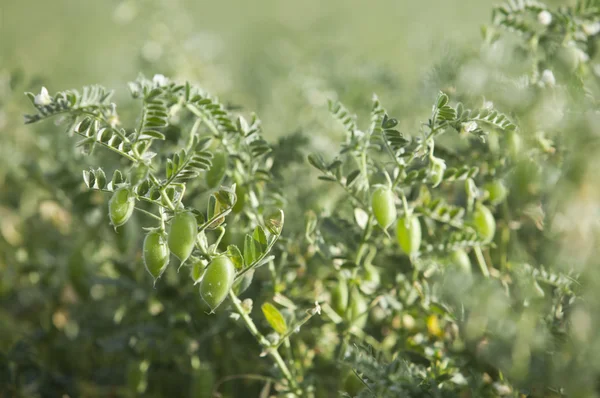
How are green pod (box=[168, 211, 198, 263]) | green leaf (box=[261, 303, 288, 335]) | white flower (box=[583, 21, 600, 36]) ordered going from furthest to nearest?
white flower (box=[583, 21, 600, 36])
green leaf (box=[261, 303, 288, 335])
green pod (box=[168, 211, 198, 263])

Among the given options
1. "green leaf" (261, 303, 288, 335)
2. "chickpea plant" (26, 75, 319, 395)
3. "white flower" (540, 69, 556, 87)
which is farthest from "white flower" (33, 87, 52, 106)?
"white flower" (540, 69, 556, 87)

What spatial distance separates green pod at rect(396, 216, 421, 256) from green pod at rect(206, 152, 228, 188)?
19 centimetres

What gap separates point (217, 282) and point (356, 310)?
21 centimetres

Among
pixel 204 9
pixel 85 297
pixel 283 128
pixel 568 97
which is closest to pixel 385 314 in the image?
pixel 568 97

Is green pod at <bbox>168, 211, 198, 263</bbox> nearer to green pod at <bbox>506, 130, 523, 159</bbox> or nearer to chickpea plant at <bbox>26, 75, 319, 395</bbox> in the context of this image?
chickpea plant at <bbox>26, 75, 319, 395</bbox>

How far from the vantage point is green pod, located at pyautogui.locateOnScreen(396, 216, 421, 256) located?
0.65 metres

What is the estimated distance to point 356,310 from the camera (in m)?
0.70

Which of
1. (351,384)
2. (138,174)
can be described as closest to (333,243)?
(351,384)

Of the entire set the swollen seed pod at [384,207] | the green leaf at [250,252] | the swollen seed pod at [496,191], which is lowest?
the green leaf at [250,252]

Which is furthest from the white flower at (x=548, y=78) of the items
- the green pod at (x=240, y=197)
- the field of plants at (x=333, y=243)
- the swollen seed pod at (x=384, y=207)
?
the green pod at (x=240, y=197)

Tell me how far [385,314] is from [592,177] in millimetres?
375

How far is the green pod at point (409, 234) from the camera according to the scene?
2.15ft

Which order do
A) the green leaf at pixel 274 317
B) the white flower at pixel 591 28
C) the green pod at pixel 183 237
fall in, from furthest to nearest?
the white flower at pixel 591 28
the green leaf at pixel 274 317
the green pod at pixel 183 237

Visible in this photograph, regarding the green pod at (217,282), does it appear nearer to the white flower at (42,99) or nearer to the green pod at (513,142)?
the white flower at (42,99)
